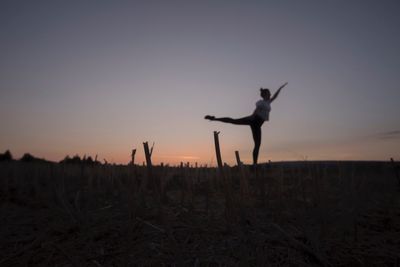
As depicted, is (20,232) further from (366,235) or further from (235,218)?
(366,235)

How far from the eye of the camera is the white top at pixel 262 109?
18.5 feet

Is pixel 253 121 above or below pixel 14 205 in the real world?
above

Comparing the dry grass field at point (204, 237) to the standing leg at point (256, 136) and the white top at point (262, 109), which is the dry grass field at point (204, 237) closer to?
the standing leg at point (256, 136)

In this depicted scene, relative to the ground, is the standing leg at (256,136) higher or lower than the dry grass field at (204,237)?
higher

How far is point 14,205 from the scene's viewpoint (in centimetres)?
503

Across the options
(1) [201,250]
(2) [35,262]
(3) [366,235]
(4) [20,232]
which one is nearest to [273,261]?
(1) [201,250]

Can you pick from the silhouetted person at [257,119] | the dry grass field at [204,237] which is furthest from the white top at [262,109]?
the dry grass field at [204,237]

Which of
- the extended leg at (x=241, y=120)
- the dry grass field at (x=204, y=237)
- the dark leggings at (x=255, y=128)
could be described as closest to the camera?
the dry grass field at (x=204, y=237)

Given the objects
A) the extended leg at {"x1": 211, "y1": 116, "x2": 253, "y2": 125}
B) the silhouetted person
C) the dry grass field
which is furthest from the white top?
the dry grass field

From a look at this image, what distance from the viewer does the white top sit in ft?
18.5

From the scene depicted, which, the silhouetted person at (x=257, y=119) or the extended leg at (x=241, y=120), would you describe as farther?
the silhouetted person at (x=257, y=119)

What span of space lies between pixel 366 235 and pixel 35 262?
3.04m

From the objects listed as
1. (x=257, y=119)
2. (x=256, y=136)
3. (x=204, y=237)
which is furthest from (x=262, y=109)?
(x=204, y=237)

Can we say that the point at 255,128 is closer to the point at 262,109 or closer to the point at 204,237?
the point at 262,109
